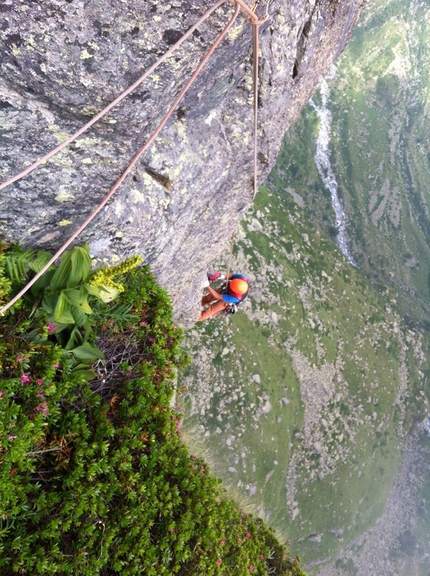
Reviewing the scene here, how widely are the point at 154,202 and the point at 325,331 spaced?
2522 centimetres

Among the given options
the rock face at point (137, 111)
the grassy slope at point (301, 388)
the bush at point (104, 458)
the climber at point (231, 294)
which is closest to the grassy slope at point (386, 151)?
the grassy slope at point (301, 388)

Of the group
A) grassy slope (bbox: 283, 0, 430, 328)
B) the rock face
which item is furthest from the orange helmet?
grassy slope (bbox: 283, 0, 430, 328)

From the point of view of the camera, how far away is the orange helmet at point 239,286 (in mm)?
9641

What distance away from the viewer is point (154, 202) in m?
5.63

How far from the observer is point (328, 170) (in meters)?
53.0

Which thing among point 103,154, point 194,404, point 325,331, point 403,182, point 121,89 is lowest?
point 325,331

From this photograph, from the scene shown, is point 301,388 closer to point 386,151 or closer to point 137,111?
point 137,111

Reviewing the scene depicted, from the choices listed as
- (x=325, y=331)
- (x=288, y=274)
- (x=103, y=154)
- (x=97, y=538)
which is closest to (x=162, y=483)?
(x=97, y=538)

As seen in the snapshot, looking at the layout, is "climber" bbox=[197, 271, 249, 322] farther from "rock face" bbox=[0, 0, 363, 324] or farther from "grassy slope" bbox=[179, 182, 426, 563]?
"grassy slope" bbox=[179, 182, 426, 563]

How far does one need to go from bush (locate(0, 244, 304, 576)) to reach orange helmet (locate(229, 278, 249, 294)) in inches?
144

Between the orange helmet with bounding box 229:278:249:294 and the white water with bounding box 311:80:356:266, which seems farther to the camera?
the white water with bounding box 311:80:356:266

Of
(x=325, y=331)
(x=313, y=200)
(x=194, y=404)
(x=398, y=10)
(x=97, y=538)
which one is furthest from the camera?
(x=398, y=10)

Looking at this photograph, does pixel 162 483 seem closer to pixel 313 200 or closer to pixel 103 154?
pixel 103 154

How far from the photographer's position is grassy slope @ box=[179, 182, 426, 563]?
18.1 m
